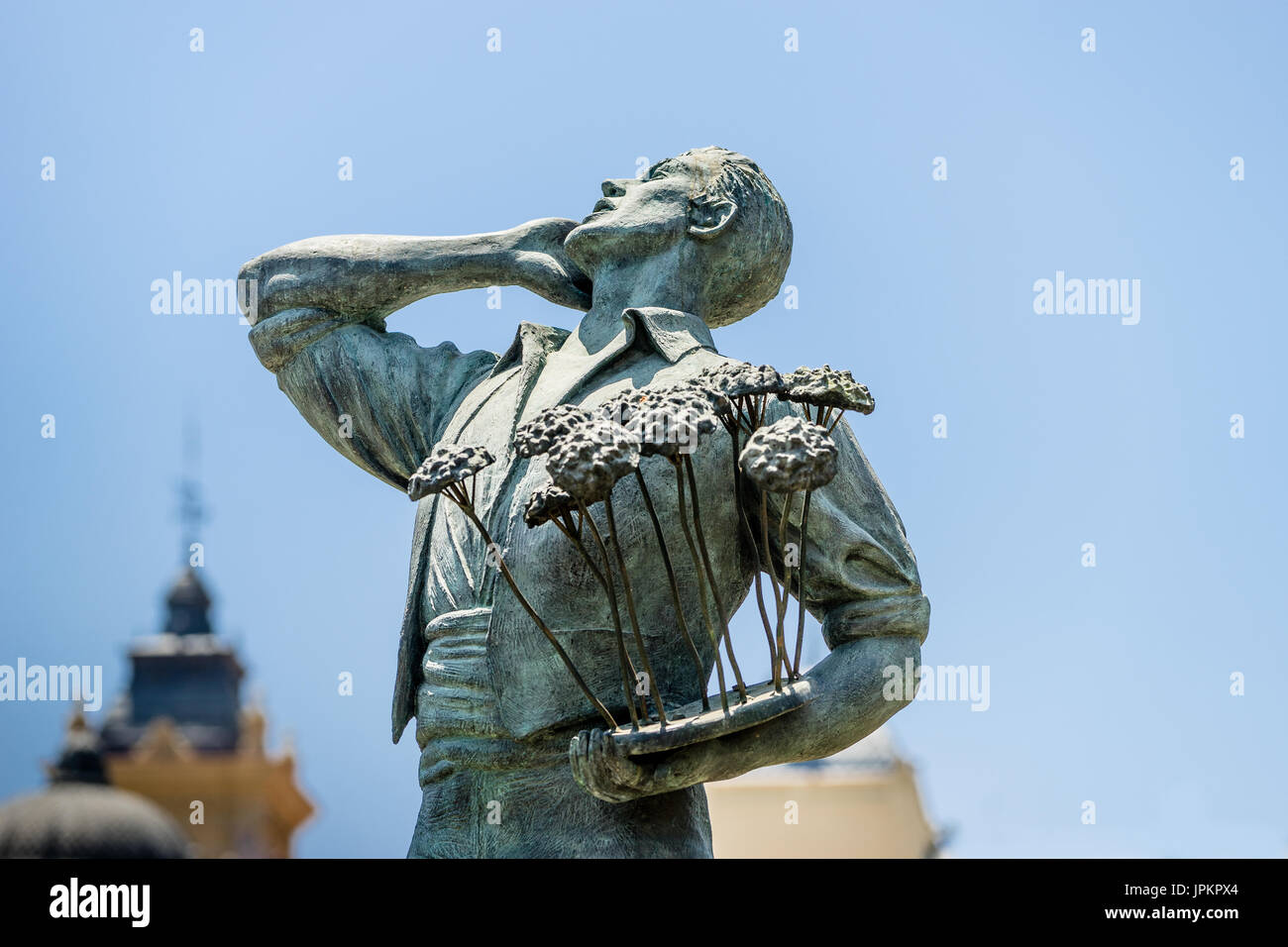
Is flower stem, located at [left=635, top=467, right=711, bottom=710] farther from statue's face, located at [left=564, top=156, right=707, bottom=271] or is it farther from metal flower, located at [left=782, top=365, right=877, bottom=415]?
statue's face, located at [left=564, top=156, right=707, bottom=271]

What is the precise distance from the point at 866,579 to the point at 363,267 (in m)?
2.50

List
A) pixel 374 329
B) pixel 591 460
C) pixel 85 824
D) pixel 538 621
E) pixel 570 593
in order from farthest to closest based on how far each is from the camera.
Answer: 1. pixel 85 824
2. pixel 374 329
3. pixel 570 593
4. pixel 538 621
5. pixel 591 460

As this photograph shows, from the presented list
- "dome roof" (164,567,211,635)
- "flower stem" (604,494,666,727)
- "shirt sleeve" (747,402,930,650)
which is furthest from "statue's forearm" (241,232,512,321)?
"dome roof" (164,567,211,635)

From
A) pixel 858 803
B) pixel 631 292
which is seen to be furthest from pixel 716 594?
pixel 858 803

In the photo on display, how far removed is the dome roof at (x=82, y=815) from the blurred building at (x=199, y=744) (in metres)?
18.5

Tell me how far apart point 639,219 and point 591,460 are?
6.74 ft

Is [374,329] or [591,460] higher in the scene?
[374,329]

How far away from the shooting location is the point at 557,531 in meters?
7.73

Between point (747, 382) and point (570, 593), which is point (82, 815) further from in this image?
point (747, 382)

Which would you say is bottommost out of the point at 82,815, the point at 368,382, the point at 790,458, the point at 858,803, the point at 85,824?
the point at 858,803

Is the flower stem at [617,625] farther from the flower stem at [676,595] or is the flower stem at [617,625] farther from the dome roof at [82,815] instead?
the dome roof at [82,815]
